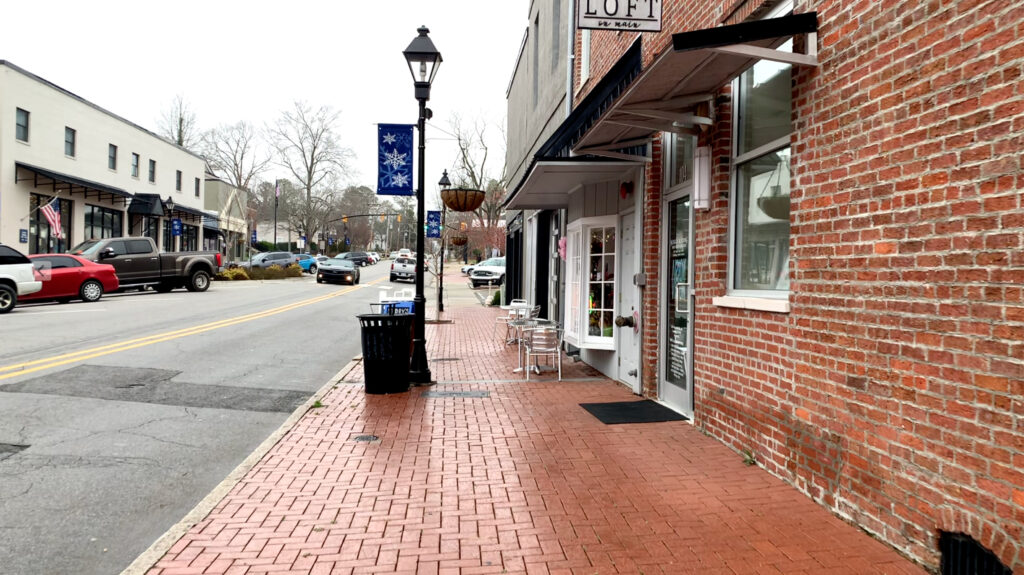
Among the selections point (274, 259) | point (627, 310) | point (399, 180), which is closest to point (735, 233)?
point (627, 310)

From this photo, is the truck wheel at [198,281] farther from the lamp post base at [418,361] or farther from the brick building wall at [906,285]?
the brick building wall at [906,285]

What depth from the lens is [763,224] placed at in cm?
520

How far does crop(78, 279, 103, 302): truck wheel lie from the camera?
1891 centimetres

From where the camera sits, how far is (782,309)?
15.0ft

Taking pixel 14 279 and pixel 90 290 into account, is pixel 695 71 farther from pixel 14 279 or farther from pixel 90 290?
pixel 90 290

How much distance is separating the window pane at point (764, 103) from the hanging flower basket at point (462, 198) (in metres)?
7.62

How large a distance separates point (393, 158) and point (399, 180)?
342mm

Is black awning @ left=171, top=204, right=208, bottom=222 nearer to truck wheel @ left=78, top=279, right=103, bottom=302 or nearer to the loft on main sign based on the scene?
truck wheel @ left=78, top=279, right=103, bottom=302

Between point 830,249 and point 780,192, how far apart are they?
0.98m

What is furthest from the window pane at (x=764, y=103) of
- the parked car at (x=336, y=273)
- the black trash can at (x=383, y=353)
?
the parked car at (x=336, y=273)

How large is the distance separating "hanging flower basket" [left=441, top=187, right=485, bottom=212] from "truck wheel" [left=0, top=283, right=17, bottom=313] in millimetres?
10738

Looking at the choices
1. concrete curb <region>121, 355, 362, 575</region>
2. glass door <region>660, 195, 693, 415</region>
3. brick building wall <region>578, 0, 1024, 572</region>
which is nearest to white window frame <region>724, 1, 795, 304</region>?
brick building wall <region>578, 0, 1024, 572</region>

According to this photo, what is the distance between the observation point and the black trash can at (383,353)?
26.3 ft

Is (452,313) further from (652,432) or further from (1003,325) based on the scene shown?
(1003,325)
